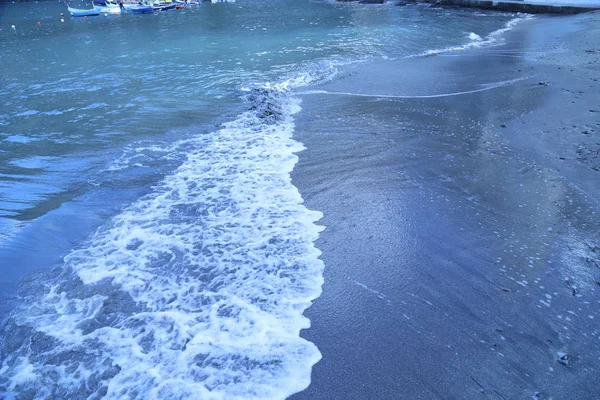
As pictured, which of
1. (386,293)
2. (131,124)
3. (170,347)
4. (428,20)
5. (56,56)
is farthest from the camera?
(428,20)

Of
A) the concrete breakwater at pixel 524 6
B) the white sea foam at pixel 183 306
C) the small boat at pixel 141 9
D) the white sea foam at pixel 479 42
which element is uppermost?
the small boat at pixel 141 9

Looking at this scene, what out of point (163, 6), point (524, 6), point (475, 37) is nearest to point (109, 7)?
point (163, 6)

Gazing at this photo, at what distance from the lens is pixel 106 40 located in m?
24.3

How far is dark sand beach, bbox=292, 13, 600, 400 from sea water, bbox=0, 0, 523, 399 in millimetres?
436

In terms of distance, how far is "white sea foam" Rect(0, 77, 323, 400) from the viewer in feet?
10.8

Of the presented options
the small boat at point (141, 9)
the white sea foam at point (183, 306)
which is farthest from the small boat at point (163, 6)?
the white sea foam at point (183, 306)

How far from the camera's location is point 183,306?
159 inches

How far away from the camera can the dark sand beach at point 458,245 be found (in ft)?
10.7

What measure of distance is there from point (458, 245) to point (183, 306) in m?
3.32

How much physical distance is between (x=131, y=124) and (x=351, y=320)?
8229mm

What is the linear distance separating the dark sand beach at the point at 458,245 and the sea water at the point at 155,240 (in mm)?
436

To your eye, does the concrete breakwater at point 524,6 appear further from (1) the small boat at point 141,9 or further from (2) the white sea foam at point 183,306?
(2) the white sea foam at point 183,306

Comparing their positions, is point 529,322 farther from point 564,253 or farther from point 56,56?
point 56,56

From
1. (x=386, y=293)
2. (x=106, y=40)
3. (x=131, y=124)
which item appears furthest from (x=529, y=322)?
(x=106, y=40)
